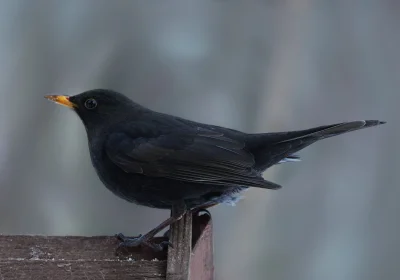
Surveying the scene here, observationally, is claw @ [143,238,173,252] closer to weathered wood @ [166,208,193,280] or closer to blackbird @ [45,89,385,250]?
weathered wood @ [166,208,193,280]

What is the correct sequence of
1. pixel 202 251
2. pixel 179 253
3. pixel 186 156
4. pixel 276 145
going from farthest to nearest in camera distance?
pixel 276 145, pixel 186 156, pixel 202 251, pixel 179 253

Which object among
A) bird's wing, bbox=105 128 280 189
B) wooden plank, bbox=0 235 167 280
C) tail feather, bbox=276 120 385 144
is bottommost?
wooden plank, bbox=0 235 167 280

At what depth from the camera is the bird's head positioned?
2816mm

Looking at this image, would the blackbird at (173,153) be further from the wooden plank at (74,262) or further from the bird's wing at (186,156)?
the wooden plank at (74,262)

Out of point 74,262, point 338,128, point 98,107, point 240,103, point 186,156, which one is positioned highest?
point 240,103

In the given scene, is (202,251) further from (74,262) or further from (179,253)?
(74,262)

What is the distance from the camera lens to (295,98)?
3.96 metres

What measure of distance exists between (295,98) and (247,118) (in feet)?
1.06

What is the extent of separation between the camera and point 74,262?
6.79ft

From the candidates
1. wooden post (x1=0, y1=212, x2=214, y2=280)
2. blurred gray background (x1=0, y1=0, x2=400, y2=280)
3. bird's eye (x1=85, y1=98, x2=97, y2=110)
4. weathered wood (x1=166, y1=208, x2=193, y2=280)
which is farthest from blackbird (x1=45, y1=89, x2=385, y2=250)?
blurred gray background (x1=0, y1=0, x2=400, y2=280)

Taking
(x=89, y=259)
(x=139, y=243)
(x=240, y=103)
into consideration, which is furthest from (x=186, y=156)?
(x=240, y=103)

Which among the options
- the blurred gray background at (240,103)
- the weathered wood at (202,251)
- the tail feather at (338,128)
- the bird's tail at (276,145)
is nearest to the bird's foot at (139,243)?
the weathered wood at (202,251)

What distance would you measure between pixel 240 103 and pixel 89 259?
206cm

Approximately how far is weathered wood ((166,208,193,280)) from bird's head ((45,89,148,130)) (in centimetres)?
74
